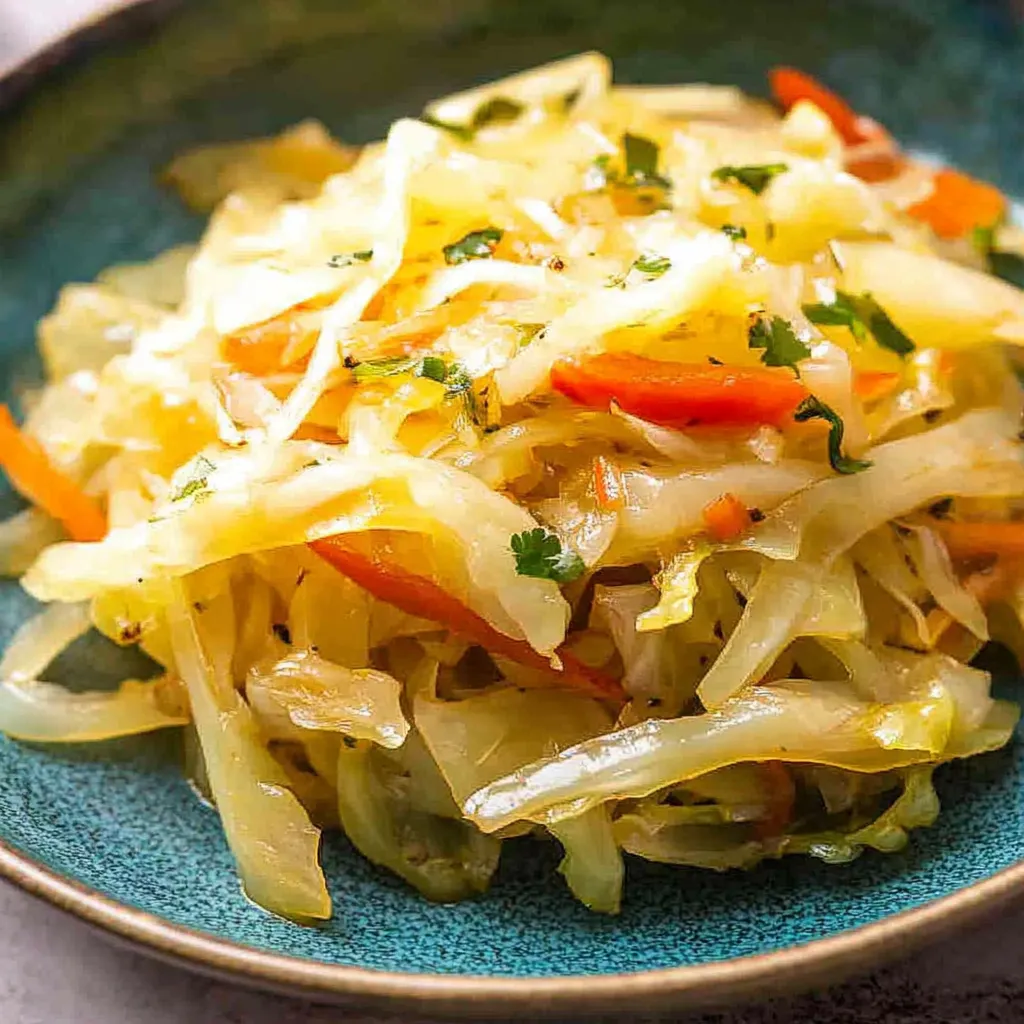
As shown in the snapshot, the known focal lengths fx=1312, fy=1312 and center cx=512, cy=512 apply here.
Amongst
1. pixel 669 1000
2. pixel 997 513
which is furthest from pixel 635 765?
pixel 997 513

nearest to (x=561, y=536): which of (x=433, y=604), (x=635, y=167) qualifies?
(x=433, y=604)

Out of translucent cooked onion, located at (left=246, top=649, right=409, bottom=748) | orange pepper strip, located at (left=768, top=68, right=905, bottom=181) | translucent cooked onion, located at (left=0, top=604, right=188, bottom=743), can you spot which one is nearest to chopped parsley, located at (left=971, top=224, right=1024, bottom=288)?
orange pepper strip, located at (left=768, top=68, right=905, bottom=181)

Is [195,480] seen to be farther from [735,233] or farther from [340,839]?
[735,233]

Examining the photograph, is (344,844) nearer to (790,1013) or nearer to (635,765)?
(635,765)

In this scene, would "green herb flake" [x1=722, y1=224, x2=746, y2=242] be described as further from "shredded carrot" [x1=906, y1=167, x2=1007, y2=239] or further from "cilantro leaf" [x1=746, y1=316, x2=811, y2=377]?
"shredded carrot" [x1=906, y1=167, x2=1007, y2=239]

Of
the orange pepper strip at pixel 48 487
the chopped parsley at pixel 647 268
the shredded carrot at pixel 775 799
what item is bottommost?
the shredded carrot at pixel 775 799

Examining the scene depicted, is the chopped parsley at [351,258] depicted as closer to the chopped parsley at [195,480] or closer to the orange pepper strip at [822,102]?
the chopped parsley at [195,480]

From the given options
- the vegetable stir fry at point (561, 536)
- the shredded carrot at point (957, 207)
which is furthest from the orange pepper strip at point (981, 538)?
the shredded carrot at point (957, 207)
